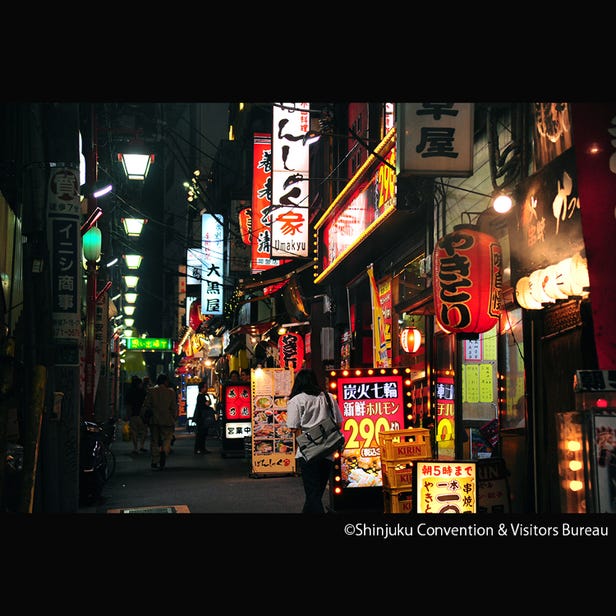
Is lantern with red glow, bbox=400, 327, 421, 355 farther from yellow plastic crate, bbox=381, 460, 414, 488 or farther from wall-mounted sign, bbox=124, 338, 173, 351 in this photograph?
wall-mounted sign, bbox=124, 338, 173, 351

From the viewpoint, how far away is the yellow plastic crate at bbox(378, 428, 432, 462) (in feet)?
36.1

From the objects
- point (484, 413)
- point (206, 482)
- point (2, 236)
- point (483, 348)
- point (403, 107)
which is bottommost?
point (206, 482)

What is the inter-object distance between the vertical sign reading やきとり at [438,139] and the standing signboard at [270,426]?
8384mm

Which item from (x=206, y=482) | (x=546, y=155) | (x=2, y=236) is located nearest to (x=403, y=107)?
(x=546, y=155)

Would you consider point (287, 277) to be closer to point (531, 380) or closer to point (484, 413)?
point (484, 413)

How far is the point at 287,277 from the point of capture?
84.0ft

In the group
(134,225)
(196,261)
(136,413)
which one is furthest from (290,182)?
(196,261)

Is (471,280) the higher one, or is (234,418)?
(471,280)

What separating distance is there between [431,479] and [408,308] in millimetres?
5425

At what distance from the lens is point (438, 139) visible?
11.9m

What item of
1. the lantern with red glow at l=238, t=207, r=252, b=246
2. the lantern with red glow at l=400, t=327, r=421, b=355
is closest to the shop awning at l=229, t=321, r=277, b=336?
the lantern with red glow at l=238, t=207, r=252, b=246

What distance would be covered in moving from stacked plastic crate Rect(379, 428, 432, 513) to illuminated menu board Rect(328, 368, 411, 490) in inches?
43.3

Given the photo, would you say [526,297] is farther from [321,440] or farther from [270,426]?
[270,426]

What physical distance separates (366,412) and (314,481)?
1.58 meters
